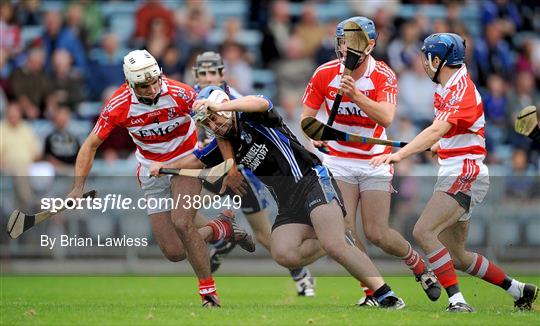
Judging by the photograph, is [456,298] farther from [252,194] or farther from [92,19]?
A: [92,19]

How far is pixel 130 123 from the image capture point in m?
11.6

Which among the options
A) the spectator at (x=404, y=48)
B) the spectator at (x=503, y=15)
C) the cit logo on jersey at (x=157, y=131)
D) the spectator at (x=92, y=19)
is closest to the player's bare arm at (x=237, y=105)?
the cit logo on jersey at (x=157, y=131)

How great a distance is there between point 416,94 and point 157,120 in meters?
7.93

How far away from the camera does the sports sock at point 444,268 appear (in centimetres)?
1051

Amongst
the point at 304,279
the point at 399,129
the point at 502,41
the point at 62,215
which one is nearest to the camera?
the point at 304,279

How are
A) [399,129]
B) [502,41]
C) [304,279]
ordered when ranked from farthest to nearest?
[502,41] → [399,129] → [304,279]

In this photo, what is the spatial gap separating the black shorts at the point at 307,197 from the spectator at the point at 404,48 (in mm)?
8215

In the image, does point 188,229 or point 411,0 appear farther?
point 411,0

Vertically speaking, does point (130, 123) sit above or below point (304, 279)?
above

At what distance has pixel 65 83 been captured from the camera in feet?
61.2

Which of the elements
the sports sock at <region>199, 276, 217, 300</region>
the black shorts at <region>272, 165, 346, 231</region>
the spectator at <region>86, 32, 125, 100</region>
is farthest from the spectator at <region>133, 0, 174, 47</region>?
the black shorts at <region>272, 165, 346, 231</region>

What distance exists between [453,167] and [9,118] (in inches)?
359

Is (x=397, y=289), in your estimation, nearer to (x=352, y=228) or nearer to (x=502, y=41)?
(x=352, y=228)

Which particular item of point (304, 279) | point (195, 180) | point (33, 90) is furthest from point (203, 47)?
point (195, 180)
